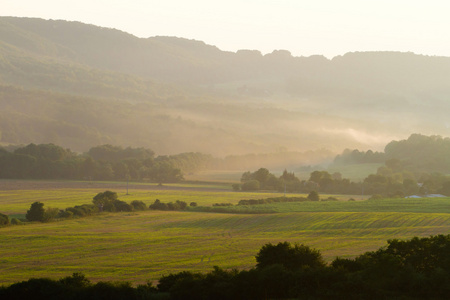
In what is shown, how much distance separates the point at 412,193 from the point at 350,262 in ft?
386

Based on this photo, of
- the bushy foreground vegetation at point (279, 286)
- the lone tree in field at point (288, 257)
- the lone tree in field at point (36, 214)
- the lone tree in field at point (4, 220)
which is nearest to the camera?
the bushy foreground vegetation at point (279, 286)

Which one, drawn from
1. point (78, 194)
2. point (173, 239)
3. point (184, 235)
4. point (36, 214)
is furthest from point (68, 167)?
point (173, 239)

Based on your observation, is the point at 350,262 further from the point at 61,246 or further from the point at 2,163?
the point at 2,163

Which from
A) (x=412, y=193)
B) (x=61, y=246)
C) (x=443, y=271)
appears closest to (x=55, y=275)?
(x=61, y=246)

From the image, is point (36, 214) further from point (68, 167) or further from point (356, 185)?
point (68, 167)

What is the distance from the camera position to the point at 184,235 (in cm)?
7631

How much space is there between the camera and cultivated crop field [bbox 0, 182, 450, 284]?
5348 cm

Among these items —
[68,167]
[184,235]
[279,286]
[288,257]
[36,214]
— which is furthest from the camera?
[68,167]

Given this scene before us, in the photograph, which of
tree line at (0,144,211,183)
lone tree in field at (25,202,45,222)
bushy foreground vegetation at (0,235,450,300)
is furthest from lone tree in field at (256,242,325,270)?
tree line at (0,144,211,183)

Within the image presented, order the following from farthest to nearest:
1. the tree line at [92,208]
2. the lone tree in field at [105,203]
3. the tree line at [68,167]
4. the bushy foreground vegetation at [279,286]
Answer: the tree line at [68,167] < the lone tree in field at [105,203] < the tree line at [92,208] < the bushy foreground vegetation at [279,286]

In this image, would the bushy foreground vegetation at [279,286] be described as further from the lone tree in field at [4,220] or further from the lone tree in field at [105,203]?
the lone tree in field at [105,203]

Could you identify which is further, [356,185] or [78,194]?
[356,185]

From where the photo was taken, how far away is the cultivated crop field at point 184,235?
53.5 meters

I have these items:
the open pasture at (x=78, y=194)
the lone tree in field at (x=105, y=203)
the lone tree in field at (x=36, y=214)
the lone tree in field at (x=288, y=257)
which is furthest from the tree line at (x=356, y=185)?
the lone tree in field at (x=288, y=257)
